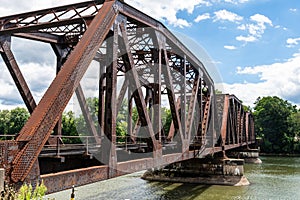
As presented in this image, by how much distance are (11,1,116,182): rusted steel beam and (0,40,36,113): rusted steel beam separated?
4.49 metres

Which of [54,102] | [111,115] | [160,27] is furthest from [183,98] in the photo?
[54,102]

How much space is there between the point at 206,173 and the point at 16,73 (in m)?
23.4

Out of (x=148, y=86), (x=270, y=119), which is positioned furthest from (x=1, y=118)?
(x=270, y=119)

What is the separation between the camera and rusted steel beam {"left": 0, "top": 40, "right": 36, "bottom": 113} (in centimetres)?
1299

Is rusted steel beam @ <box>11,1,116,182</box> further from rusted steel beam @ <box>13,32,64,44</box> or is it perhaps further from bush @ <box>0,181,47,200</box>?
rusted steel beam @ <box>13,32,64,44</box>

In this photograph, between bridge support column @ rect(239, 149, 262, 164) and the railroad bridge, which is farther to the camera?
bridge support column @ rect(239, 149, 262, 164)

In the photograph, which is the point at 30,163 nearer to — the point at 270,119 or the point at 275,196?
the point at 275,196

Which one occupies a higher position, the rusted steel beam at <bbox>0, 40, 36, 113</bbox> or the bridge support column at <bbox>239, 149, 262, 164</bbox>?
the rusted steel beam at <bbox>0, 40, 36, 113</bbox>

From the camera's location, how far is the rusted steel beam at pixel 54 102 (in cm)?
694

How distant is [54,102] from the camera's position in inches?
306

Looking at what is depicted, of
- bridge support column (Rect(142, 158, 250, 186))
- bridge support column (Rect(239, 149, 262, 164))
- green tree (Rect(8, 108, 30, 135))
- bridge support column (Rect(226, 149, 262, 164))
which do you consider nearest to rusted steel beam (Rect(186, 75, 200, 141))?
bridge support column (Rect(142, 158, 250, 186))

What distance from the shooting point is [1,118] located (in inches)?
3091

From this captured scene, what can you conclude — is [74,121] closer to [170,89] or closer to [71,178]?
[170,89]

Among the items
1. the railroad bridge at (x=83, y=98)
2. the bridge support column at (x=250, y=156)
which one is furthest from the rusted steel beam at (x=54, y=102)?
the bridge support column at (x=250, y=156)
